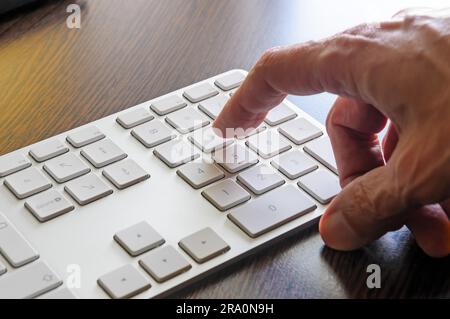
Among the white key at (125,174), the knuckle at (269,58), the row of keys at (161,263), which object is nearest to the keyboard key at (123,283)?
the row of keys at (161,263)

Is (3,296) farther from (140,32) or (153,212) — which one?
(140,32)

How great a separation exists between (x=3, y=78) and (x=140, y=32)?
170 mm

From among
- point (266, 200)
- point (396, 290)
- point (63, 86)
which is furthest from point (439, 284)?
point (63, 86)

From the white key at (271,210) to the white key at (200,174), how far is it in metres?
0.04

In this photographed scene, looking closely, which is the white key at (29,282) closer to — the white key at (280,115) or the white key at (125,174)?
the white key at (125,174)

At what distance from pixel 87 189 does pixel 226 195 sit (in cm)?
11

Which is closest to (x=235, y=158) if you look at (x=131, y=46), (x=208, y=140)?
(x=208, y=140)

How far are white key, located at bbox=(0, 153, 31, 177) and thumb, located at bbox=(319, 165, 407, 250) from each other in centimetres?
25

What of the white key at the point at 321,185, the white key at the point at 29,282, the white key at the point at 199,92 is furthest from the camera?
the white key at the point at 199,92

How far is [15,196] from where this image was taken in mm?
610

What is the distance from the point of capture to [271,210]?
1.98ft

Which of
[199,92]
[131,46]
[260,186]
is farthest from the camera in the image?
[131,46]

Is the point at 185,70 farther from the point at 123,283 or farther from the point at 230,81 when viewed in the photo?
the point at 123,283

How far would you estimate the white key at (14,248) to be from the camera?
1.80 feet
